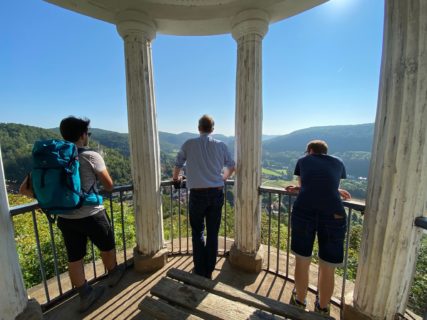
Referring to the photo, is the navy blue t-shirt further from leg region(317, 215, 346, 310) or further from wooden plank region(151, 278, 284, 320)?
wooden plank region(151, 278, 284, 320)

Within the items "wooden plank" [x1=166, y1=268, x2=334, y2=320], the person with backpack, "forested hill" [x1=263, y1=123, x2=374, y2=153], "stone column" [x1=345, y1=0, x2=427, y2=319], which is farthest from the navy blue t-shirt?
"forested hill" [x1=263, y1=123, x2=374, y2=153]

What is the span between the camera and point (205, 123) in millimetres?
2660

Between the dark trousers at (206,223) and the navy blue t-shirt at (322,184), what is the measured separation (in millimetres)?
1023

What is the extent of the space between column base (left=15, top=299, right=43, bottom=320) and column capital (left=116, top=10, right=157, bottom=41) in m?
3.11

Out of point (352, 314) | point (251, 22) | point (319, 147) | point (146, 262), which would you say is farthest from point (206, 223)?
point (251, 22)

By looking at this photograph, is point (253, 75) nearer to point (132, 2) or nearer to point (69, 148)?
point (132, 2)

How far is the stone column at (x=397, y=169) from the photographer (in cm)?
158

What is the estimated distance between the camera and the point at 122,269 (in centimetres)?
304

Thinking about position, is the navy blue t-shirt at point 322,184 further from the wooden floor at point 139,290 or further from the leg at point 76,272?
the leg at point 76,272

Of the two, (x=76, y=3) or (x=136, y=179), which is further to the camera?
(x=136, y=179)

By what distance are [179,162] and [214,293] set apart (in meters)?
1.53

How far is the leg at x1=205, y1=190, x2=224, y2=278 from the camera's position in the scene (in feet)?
8.70

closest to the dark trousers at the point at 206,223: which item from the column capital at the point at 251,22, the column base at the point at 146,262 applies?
the column base at the point at 146,262

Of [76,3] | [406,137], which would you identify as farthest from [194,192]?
[76,3]
